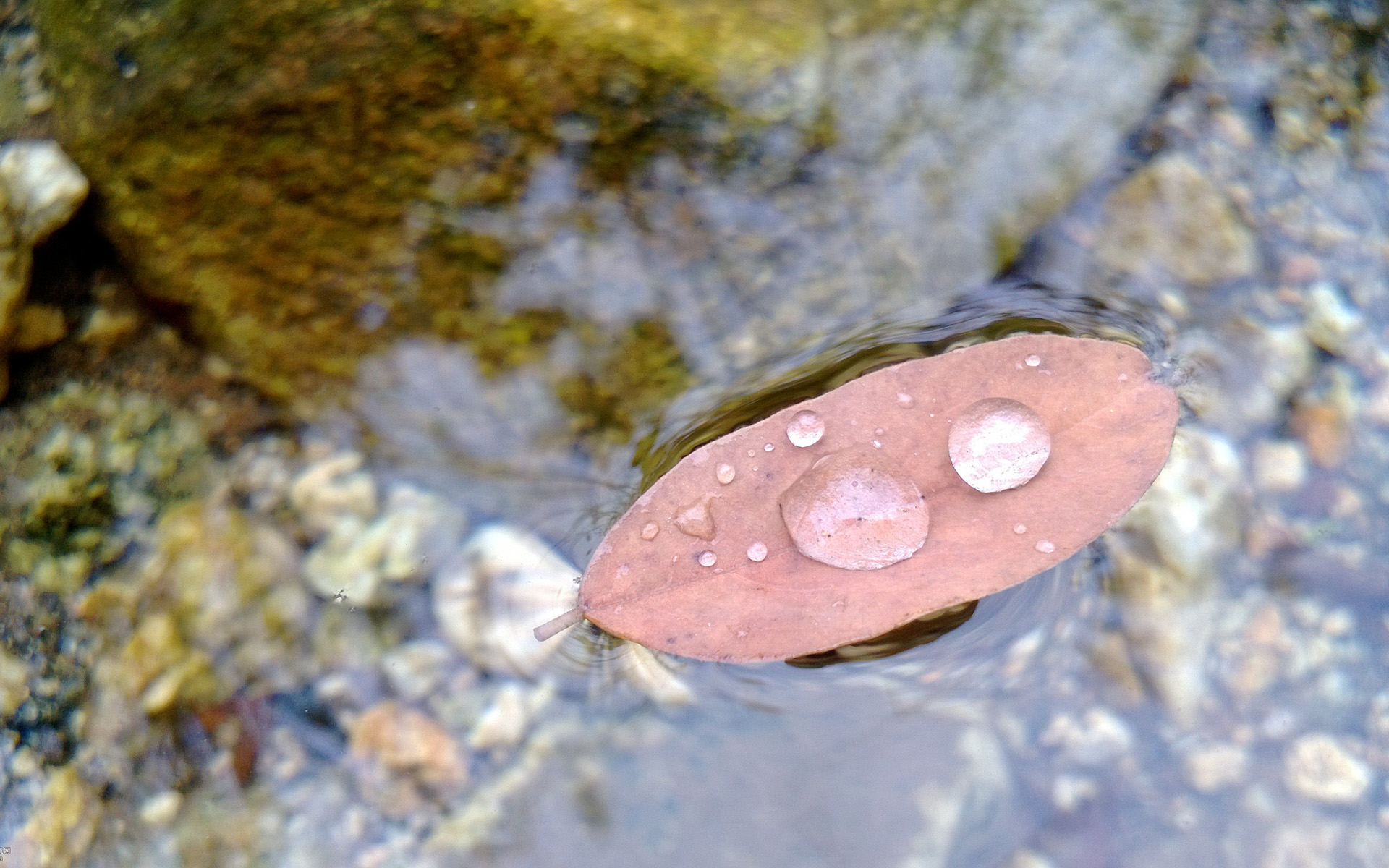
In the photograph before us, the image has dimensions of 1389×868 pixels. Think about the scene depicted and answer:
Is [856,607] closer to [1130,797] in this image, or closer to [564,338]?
[1130,797]

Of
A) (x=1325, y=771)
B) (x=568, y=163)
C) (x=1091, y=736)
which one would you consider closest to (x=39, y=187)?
(x=568, y=163)

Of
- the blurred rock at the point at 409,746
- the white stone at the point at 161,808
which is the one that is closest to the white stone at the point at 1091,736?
the blurred rock at the point at 409,746

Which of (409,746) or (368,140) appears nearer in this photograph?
(409,746)

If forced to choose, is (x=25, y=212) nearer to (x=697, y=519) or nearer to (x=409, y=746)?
(x=409, y=746)

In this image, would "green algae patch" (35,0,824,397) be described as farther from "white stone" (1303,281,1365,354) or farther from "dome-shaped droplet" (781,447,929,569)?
"white stone" (1303,281,1365,354)

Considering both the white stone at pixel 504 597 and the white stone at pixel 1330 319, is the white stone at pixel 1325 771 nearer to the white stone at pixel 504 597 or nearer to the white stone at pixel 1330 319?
the white stone at pixel 1330 319

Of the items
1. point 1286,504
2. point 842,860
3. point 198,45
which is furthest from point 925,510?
point 198,45
